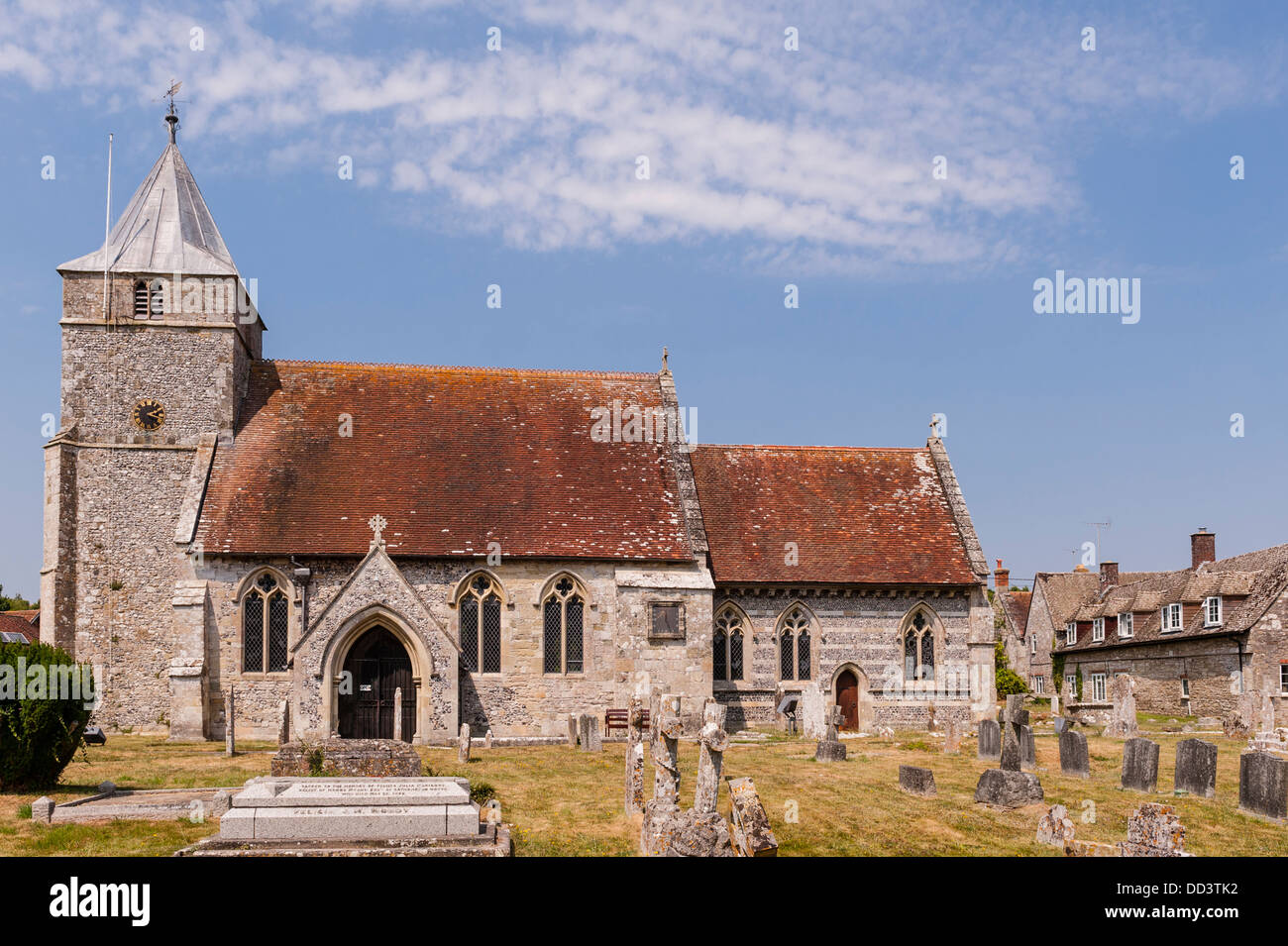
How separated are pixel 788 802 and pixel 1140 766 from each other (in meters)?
6.17

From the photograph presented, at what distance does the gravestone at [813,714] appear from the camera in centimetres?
2628

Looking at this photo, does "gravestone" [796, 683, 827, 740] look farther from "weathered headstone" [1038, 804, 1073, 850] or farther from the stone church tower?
the stone church tower

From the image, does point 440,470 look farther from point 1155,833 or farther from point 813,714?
point 1155,833

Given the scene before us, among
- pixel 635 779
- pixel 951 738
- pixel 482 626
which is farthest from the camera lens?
pixel 482 626

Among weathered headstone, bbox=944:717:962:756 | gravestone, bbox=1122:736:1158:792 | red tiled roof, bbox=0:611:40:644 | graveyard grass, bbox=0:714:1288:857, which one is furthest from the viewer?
red tiled roof, bbox=0:611:40:644

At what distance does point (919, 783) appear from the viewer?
671 inches

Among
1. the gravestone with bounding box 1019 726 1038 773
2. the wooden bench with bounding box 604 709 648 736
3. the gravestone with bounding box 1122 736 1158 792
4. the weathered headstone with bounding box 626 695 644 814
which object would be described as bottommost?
the wooden bench with bounding box 604 709 648 736

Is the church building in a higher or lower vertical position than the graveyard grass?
higher

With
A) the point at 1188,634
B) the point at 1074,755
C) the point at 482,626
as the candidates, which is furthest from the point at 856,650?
the point at 1188,634

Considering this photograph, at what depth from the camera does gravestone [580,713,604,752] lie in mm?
23406

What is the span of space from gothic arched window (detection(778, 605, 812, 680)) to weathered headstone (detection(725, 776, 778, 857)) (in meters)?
17.0

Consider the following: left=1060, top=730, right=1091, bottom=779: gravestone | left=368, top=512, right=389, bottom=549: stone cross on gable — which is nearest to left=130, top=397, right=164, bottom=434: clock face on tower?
left=368, top=512, right=389, bottom=549: stone cross on gable

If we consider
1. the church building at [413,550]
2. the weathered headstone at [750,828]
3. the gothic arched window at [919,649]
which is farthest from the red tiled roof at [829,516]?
the weathered headstone at [750,828]

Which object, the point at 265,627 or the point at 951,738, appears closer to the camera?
the point at 951,738
